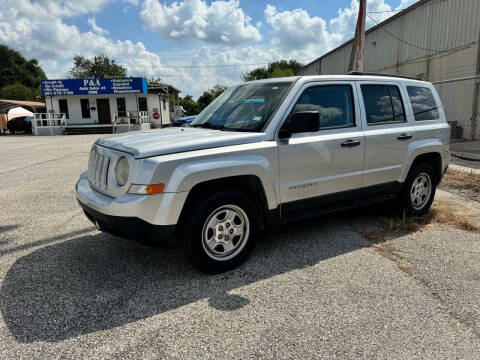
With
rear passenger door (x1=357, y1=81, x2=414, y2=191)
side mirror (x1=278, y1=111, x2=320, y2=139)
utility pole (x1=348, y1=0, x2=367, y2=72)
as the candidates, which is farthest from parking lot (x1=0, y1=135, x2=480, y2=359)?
utility pole (x1=348, y1=0, x2=367, y2=72)

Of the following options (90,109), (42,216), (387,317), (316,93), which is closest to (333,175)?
(316,93)

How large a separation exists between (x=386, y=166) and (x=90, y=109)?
35.3 m

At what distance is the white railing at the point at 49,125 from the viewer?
106ft

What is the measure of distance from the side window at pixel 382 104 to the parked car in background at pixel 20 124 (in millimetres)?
37503

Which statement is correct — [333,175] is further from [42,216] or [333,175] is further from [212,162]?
[42,216]

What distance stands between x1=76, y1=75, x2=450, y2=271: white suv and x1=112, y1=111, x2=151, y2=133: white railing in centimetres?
2812

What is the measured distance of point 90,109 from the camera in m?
35.2

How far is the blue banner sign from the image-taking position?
32.9 meters

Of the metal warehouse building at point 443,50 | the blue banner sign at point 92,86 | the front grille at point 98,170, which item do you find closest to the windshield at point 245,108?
the front grille at point 98,170

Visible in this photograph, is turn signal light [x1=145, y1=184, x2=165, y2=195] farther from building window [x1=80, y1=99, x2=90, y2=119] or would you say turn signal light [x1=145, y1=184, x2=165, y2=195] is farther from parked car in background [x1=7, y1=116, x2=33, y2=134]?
parked car in background [x1=7, y1=116, x2=33, y2=134]

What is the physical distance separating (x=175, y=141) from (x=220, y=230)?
3.13ft

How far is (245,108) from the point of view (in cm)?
420

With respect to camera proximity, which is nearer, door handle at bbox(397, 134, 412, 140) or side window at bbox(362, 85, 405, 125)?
side window at bbox(362, 85, 405, 125)

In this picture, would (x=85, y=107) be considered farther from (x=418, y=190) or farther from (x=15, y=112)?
(x=418, y=190)
